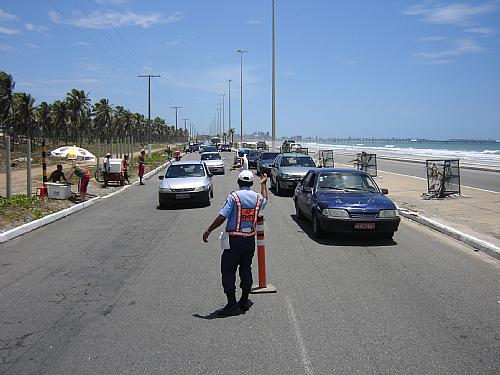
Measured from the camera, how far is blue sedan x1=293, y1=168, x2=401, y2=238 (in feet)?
30.5

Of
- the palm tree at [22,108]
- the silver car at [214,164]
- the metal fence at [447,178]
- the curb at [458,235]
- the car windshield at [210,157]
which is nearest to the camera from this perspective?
the curb at [458,235]

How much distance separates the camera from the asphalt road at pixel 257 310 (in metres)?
4.27

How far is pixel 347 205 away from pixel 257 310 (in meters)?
4.40

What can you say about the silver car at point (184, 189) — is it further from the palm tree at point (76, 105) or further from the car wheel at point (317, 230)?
the palm tree at point (76, 105)

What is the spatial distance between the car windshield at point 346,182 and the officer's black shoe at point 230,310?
234 inches

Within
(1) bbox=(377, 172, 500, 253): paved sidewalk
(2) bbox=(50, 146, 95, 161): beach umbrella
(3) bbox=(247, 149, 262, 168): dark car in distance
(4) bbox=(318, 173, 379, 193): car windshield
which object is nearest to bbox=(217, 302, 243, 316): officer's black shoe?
(1) bbox=(377, 172, 500, 253): paved sidewalk

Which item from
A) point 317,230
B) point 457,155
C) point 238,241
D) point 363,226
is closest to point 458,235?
point 363,226

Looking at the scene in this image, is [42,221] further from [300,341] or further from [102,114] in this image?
[102,114]

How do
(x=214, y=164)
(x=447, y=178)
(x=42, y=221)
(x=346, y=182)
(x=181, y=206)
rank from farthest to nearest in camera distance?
(x=214, y=164)
(x=447, y=178)
(x=181, y=206)
(x=42, y=221)
(x=346, y=182)

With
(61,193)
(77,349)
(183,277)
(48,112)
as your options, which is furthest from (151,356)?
(48,112)

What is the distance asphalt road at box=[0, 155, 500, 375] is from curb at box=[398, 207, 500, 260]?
234 millimetres

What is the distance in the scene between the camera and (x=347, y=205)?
9.49 m

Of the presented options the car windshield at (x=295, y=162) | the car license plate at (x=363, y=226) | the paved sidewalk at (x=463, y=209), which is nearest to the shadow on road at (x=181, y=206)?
the car windshield at (x=295, y=162)

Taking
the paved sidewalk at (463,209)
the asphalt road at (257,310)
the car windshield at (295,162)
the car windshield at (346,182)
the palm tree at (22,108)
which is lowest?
the asphalt road at (257,310)
